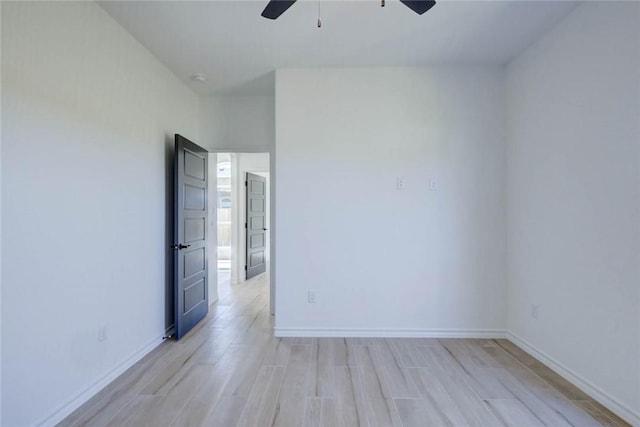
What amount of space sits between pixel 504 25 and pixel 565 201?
145 centimetres

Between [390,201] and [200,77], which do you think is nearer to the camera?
[390,201]

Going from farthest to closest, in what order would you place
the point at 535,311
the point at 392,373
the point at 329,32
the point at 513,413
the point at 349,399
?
the point at 535,311, the point at 329,32, the point at 392,373, the point at 349,399, the point at 513,413

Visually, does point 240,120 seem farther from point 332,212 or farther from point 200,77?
point 332,212

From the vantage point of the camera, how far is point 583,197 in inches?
83.9

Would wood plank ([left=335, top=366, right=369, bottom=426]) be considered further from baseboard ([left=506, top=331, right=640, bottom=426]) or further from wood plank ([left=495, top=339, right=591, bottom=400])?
baseboard ([left=506, top=331, right=640, bottom=426])

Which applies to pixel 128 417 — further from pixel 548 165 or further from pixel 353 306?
pixel 548 165

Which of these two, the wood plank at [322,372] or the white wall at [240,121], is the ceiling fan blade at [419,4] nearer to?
the white wall at [240,121]

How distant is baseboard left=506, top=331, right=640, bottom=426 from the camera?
1.80 m

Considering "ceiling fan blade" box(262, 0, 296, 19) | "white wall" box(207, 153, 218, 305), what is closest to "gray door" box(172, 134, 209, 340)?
"white wall" box(207, 153, 218, 305)

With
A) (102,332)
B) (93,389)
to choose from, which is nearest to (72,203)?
(102,332)

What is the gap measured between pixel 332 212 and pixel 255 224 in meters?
3.27

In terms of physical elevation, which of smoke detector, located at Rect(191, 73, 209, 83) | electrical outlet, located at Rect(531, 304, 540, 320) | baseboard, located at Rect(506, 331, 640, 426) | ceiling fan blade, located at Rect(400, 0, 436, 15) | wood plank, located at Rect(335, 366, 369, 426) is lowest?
wood plank, located at Rect(335, 366, 369, 426)

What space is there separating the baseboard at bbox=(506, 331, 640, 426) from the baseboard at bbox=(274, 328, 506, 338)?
11.5 inches

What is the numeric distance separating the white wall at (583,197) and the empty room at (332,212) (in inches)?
0.6
